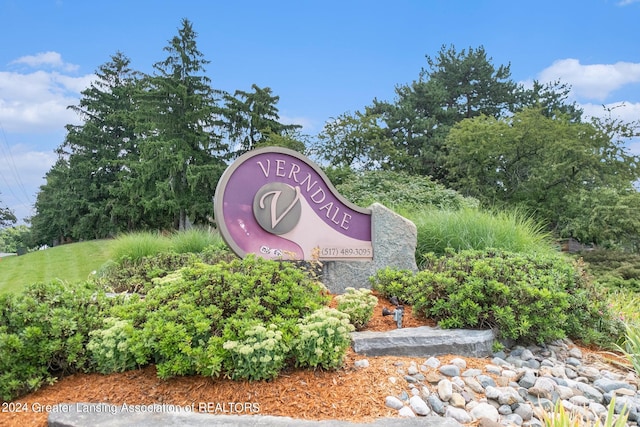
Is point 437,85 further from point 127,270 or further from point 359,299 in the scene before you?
point 359,299

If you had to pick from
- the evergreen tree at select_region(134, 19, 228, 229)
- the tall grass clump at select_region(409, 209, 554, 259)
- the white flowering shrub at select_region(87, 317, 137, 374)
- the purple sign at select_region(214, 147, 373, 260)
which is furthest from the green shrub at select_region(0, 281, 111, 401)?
the evergreen tree at select_region(134, 19, 228, 229)

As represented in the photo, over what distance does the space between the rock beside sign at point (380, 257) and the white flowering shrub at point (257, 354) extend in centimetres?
246

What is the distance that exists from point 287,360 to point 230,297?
53 centimetres

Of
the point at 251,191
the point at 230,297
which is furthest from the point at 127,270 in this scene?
the point at 230,297

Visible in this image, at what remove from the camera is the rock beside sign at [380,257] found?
4.93 metres

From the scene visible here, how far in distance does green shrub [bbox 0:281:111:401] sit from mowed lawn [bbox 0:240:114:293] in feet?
22.8

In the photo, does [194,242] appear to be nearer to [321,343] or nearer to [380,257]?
[380,257]

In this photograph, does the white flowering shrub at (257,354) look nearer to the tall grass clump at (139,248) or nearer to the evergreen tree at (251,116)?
the tall grass clump at (139,248)

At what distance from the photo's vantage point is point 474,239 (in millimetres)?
5691

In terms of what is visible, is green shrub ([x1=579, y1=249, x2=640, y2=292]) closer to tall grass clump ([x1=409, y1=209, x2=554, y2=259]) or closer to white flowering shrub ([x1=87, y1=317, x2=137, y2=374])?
tall grass clump ([x1=409, y1=209, x2=554, y2=259])

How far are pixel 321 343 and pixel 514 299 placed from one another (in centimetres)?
169

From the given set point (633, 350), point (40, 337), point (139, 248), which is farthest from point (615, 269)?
point (40, 337)

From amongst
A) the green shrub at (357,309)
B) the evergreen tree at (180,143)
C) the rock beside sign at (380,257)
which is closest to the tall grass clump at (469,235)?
the rock beside sign at (380,257)

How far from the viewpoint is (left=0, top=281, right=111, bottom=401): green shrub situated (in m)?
2.54
